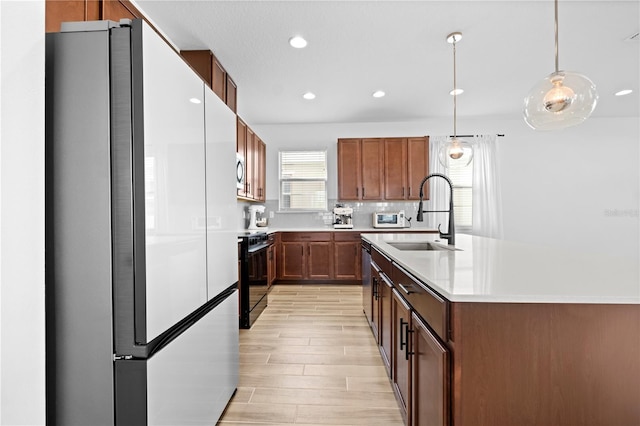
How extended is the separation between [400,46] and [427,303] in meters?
2.61

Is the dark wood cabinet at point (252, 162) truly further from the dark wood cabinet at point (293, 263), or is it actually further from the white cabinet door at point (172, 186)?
the white cabinet door at point (172, 186)

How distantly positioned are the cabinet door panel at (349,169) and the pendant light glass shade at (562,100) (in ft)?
10.3

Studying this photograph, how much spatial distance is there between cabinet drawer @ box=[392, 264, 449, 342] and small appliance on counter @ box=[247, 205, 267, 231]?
3.45 meters

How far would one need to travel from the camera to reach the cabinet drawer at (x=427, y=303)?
3.30 feet

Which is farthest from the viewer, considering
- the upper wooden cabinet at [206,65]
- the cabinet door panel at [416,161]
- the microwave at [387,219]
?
the microwave at [387,219]

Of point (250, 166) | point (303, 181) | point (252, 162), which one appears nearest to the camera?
point (250, 166)

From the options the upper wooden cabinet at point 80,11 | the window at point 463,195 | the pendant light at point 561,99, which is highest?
the upper wooden cabinet at point 80,11

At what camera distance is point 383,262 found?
2164 mm

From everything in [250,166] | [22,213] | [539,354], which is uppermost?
[250,166]

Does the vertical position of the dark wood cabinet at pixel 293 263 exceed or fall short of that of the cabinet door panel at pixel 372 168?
it falls short

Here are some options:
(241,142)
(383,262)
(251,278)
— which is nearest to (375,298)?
(383,262)

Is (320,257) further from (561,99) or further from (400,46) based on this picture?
(561,99)

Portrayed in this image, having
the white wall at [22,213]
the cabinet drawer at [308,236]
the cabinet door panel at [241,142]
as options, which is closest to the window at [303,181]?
the cabinet drawer at [308,236]

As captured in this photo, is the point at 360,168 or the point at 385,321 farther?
the point at 360,168
